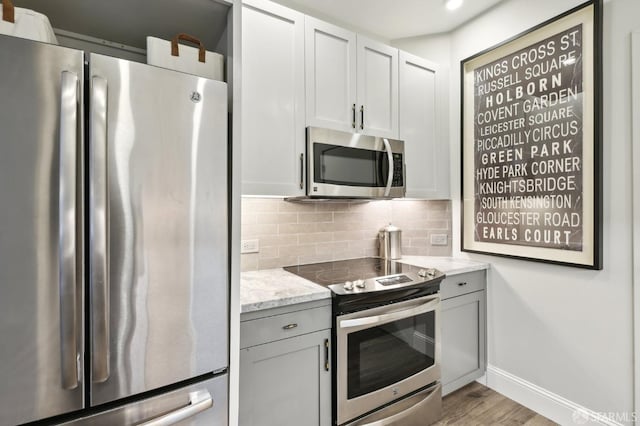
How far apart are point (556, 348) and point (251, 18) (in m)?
2.69

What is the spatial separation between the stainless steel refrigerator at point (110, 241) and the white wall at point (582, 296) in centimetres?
199

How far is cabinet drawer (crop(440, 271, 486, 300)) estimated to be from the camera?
2.08m

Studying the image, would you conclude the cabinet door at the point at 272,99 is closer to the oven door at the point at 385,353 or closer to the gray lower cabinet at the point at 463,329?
the oven door at the point at 385,353

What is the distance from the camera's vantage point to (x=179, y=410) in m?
1.06

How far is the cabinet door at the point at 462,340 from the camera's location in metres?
2.09

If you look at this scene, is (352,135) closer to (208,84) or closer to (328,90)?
(328,90)

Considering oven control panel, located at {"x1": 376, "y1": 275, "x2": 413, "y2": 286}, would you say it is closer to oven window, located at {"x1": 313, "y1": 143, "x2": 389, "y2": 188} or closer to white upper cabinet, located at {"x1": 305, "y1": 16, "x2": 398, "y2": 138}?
oven window, located at {"x1": 313, "y1": 143, "x2": 389, "y2": 188}

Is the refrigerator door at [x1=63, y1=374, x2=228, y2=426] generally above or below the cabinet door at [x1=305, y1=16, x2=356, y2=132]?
below

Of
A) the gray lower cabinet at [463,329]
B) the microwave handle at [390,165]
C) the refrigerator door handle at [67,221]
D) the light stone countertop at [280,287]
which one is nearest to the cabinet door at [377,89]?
the microwave handle at [390,165]

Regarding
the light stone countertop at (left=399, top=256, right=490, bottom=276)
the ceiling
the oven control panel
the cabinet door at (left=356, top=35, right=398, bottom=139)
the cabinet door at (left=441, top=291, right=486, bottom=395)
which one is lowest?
the cabinet door at (left=441, top=291, right=486, bottom=395)

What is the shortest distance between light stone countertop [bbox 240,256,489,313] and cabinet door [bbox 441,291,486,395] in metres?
→ 0.21

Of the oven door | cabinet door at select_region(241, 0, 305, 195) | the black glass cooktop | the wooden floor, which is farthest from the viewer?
the wooden floor

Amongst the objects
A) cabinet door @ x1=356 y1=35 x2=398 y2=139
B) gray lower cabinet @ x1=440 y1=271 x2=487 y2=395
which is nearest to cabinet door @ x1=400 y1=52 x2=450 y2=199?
cabinet door @ x1=356 y1=35 x2=398 y2=139

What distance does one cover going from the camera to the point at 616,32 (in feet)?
5.44
